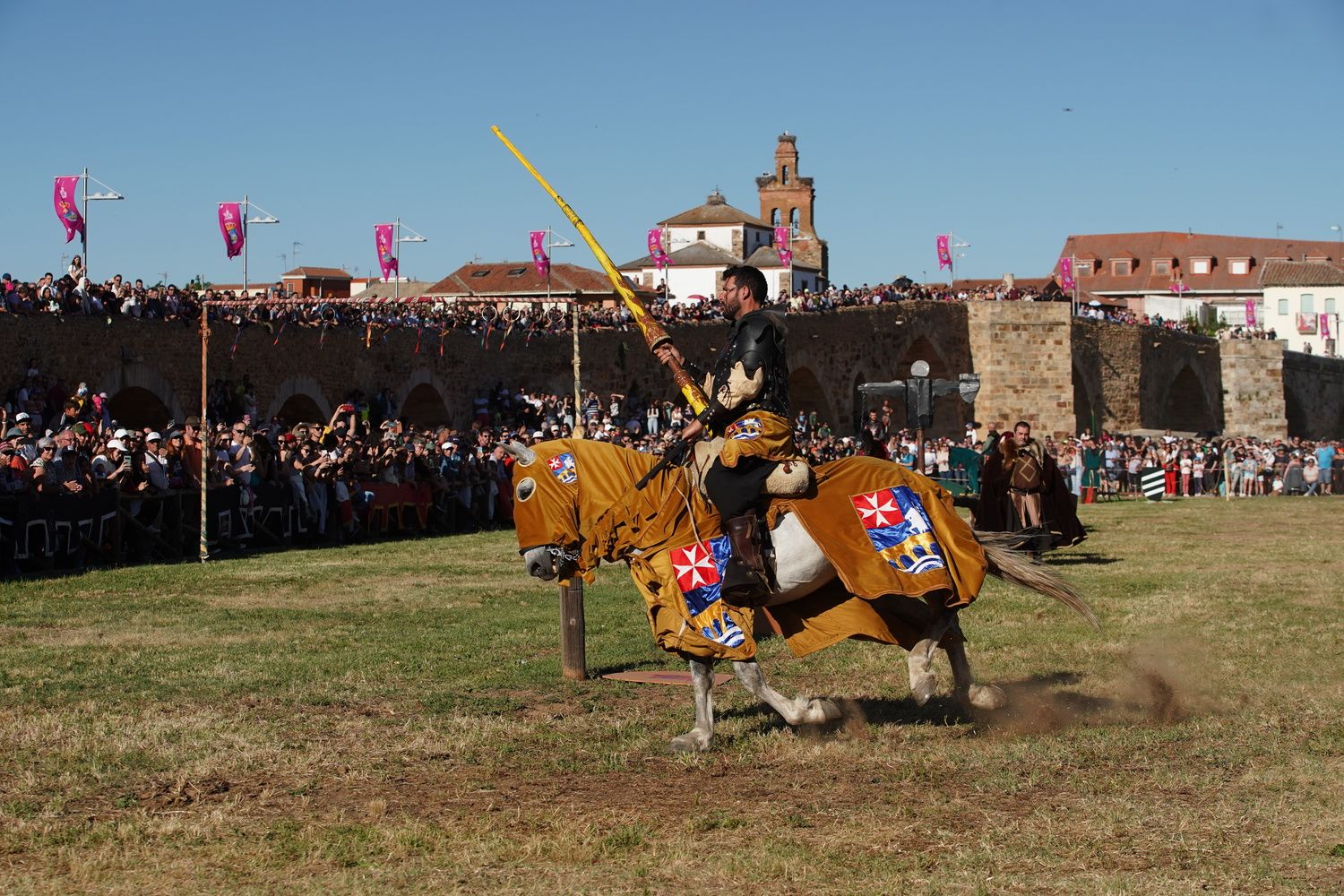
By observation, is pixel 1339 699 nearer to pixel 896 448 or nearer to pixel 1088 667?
pixel 1088 667

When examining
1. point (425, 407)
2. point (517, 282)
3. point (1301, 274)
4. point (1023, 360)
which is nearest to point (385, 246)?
point (425, 407)

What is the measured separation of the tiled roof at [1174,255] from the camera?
402 ft

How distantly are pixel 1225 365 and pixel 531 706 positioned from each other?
242 ft

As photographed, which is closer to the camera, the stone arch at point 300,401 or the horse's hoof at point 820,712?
the horse's hoof at point 820,712

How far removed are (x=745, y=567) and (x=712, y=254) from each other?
94.8 meters

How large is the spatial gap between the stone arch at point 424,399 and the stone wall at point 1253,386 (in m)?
50.9

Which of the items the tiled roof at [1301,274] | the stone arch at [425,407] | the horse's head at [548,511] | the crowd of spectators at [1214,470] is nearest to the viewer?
the horse's head at [548,511]

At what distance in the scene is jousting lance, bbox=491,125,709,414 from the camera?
7.89 metres

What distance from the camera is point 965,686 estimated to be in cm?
839

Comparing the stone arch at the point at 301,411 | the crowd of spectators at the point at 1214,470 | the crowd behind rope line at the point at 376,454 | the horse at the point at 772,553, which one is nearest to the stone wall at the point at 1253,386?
the crowd of spectators at the point at 1214,470

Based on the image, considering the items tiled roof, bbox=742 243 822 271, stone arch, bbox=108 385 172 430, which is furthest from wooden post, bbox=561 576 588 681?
tiled roof, bbox=742 243 822 271

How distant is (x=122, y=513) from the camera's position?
18406 millimetres

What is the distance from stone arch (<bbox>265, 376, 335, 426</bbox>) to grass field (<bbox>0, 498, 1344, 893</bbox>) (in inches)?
704

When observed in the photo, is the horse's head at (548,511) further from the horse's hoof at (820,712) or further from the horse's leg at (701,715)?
the horse's hoof at (820,712)
